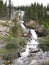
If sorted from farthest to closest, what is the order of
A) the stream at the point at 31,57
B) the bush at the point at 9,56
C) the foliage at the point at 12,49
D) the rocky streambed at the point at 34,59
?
the foliage at the point at 12,49 → the bush at the point at 9,56 → the stream at the point at 31,57 → the rocky streambed at the point at 34,59

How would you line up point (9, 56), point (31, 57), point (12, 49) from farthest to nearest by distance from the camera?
1. point (12, 49)
2. point (31, 57)
3. point (9, 56)

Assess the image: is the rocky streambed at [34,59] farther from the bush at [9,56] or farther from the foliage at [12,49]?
A: the foliage at [12,49]

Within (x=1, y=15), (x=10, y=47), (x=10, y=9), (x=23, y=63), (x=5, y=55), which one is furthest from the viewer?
(x=10, y=9)

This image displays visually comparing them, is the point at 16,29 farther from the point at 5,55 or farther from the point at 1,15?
the point at 1,15

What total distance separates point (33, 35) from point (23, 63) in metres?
16.6

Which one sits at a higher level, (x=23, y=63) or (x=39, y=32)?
(x=23, y=63)

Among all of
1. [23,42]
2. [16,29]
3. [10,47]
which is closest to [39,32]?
[16,29]

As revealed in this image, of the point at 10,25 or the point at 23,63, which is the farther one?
the point at 10,25

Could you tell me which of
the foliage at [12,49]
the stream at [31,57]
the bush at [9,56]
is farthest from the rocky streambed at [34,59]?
the foliage at [12,49]

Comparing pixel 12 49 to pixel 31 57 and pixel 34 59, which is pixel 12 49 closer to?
pixel 31 57

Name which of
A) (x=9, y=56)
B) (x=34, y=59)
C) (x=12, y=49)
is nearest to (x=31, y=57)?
(x=34, y=59)

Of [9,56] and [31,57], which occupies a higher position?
[9,56]

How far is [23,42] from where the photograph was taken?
2675 centimetres

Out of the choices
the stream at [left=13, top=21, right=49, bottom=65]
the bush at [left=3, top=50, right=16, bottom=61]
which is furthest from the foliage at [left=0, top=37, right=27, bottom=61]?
the stream at [left=13, top=21, right=49, bottom=65]
